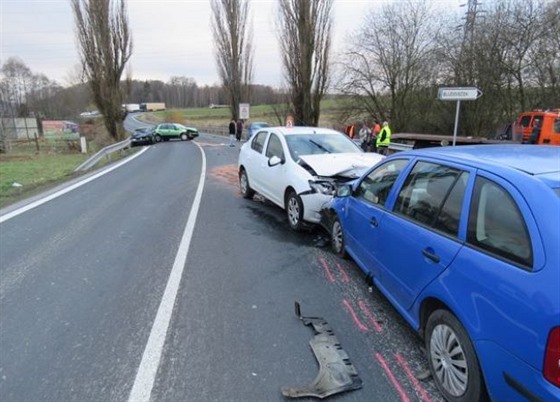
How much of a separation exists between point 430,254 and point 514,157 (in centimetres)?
92

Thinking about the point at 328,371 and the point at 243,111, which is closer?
the point at 328,371

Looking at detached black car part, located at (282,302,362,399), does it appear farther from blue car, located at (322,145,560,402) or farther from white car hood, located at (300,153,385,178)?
white car hood, located at (300,153,385,178)

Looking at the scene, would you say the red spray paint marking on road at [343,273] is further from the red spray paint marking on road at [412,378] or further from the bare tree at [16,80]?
the bare tree at [16,80]

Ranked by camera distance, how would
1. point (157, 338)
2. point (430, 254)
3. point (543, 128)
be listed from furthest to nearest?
point (543, 128), point (157, 338), point (430, 254)

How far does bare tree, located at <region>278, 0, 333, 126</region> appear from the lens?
84.6ft

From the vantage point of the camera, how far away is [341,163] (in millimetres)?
7070

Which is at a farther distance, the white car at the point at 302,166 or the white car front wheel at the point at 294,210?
the white car front wheel at the point at 294,210

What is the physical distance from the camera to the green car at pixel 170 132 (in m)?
38.8

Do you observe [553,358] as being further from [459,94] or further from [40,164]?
[40,164]

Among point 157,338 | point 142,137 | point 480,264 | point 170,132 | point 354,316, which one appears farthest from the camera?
point 170,132

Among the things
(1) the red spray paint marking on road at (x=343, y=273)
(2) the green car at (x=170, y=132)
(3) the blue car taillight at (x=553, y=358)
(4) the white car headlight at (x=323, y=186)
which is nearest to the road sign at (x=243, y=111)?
(2) the green car at (x=170, y=132)

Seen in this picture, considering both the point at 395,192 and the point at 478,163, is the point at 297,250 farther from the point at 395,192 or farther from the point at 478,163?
the point at 478,163

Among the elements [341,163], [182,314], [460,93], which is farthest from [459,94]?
[182,314]

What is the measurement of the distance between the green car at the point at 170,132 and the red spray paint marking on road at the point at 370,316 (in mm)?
36553
